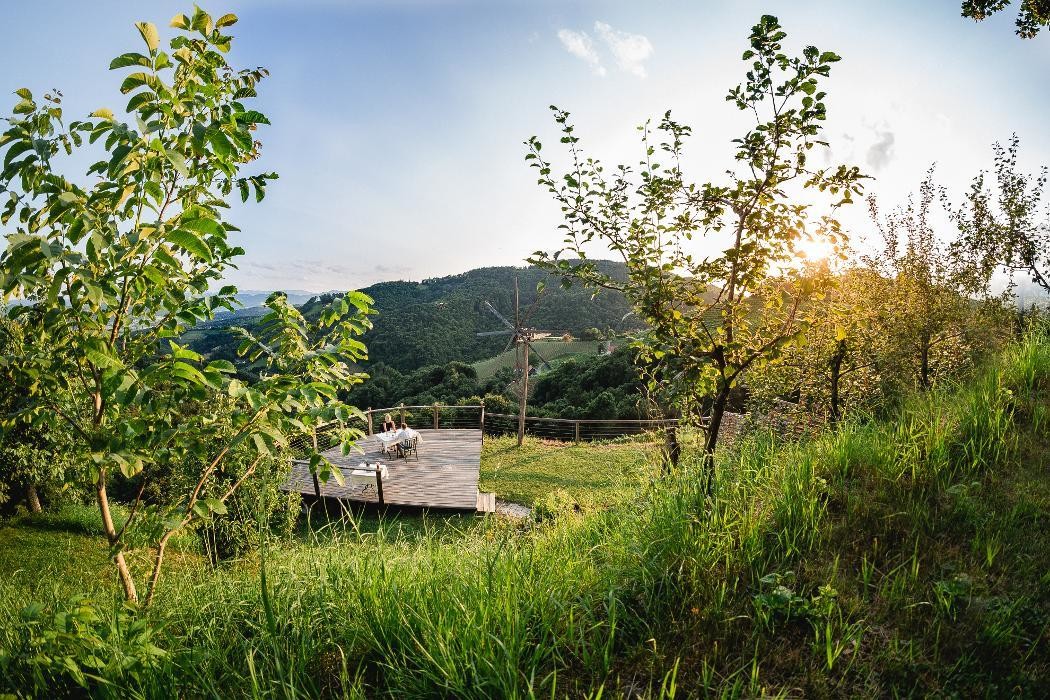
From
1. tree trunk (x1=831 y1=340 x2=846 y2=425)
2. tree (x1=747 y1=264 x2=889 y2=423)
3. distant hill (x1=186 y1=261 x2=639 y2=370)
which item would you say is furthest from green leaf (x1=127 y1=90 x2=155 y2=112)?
distant hill (x1=186 y1=261 x2=639 y2=370)

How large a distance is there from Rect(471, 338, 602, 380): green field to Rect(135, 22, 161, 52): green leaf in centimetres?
3829

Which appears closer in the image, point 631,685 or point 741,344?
point 631,685

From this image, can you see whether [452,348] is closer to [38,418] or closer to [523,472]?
[523,472]

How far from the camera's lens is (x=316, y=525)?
38.3 feet

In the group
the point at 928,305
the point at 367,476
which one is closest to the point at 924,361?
the point at 928,305

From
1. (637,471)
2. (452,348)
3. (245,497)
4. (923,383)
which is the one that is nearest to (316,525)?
(245,497)

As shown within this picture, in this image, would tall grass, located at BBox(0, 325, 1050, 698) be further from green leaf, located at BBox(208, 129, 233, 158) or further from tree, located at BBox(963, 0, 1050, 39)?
tree, located at BBox(963, 0, 1050, 39)

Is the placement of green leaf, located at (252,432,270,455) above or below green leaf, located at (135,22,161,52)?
below

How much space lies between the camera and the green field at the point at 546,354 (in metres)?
43.3

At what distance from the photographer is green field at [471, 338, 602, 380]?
142 ft

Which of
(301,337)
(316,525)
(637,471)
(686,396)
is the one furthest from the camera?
(316,525)

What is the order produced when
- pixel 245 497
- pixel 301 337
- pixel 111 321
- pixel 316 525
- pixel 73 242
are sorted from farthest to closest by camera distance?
pixel 316 525 → pixel 245 497 → pixel 301 337 → pixel 111 321 → pixel 73 242

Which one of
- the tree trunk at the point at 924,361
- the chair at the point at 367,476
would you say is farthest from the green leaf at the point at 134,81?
the chair at the point at 367,476

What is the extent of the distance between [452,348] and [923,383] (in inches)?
1555
